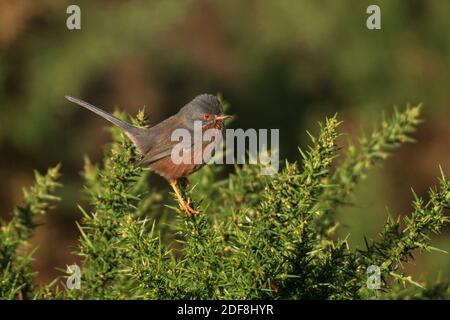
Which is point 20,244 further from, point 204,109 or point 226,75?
point 226,75

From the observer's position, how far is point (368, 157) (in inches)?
120

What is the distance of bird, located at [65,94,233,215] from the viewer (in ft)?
11.4

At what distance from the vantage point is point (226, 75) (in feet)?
20.0

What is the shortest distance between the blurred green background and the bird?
1.27 m

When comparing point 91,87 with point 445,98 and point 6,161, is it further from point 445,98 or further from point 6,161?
point 445,98

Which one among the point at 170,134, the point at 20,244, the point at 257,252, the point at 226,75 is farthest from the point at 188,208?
the point at 226,75

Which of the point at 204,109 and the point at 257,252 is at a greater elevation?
the point at 204,109

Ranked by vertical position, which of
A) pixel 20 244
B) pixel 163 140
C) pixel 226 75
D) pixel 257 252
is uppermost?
pixel 226 75

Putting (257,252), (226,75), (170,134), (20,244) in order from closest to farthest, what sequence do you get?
(257,252)
(20,244)
(170,134)
(226,75)

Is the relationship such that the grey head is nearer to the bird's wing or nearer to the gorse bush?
the bird's wing

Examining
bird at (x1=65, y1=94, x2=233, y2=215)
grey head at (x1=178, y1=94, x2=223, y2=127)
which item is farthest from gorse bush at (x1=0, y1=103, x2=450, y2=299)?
grey head at (x1=178, y1=94, x2=223, y2=127)

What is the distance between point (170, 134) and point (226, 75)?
2.39 metres
